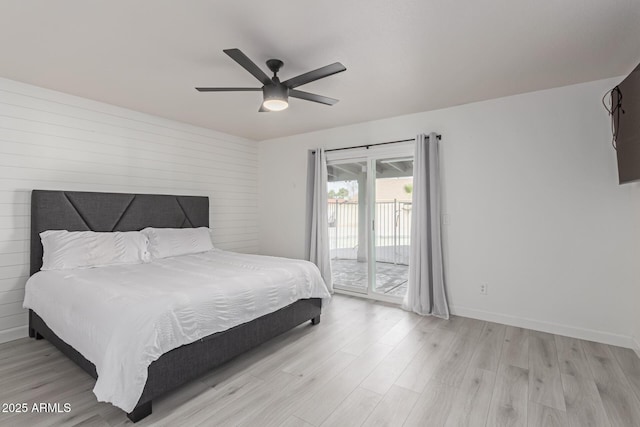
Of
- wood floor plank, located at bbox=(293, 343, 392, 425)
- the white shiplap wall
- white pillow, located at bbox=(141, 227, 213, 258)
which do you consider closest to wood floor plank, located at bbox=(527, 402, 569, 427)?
wood floor plank, located at bbox=(293, 343, 392, 425)

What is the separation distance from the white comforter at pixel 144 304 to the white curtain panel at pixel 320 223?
4.51 feet

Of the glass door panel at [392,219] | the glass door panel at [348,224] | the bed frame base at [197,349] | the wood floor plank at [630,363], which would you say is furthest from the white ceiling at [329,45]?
the wood floor plank at [630,363]

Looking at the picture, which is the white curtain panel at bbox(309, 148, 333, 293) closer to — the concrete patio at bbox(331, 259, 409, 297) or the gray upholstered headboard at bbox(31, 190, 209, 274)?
the concrete patio at bbox(331, 259, 409, 297)

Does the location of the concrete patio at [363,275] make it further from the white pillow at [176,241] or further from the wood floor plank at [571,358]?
the white pillow at [176,241]

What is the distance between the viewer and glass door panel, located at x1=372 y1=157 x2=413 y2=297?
420 centimetres

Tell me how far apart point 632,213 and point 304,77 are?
323 cm

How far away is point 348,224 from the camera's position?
4785mm

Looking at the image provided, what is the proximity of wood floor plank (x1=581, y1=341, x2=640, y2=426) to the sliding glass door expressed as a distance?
2015mm

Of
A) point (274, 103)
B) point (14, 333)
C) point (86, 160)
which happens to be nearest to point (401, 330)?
point (274, 103)

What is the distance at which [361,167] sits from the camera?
4547mm

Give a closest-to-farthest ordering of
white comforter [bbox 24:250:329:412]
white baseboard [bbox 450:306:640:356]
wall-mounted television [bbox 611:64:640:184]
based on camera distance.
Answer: white comforter [bbox 24:250:329:412] → wall-mounted television [bbox 611:64:640:184] → white baseboard [bbox 450:306:640:356]

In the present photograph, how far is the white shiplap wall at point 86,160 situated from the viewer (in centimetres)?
297

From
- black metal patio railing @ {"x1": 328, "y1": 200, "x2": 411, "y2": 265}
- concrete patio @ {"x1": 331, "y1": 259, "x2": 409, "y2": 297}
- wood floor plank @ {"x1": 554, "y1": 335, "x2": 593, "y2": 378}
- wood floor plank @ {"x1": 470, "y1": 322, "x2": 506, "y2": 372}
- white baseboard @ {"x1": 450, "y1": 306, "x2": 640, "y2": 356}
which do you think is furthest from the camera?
concrete patio @ {"x1": 331, "y1": 259, "x2": 409, "y2": 297}

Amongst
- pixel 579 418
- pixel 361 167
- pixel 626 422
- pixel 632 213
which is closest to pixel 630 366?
pixel 626 422
